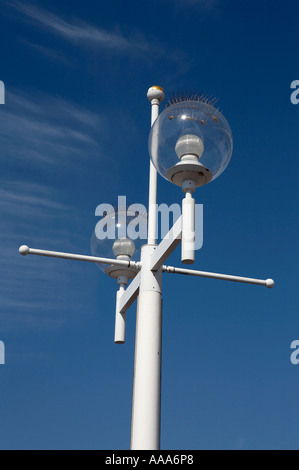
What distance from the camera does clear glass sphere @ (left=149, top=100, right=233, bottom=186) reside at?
966 cm

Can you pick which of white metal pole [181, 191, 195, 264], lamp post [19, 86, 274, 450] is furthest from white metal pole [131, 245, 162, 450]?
white metal pole [181, 191, 195, 264]

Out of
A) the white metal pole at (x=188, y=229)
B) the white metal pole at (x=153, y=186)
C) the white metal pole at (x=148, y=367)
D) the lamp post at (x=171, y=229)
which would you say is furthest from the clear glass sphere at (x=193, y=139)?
the white metal pole at (x=148, y=367)

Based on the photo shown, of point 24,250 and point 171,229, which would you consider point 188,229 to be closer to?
point 171,229

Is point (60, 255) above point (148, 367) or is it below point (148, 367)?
above

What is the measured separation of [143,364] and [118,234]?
249cm

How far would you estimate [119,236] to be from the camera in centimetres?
1141

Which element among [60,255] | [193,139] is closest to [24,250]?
[60,255]

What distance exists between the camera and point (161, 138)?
9.83 meters

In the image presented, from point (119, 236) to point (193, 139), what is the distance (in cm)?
239

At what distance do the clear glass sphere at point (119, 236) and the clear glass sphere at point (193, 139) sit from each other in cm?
168

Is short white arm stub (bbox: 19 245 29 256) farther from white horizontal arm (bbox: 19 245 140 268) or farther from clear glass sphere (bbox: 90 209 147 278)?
clear glass sphere (bbox: 90 209 147 278)
